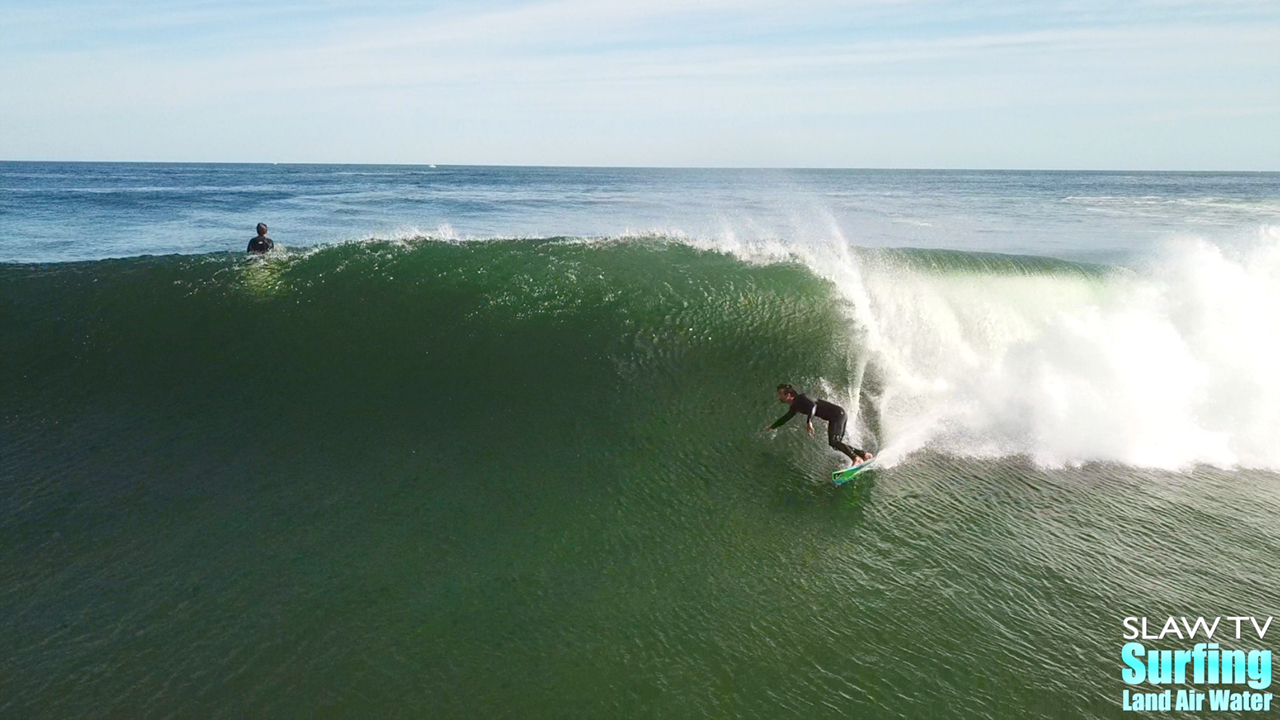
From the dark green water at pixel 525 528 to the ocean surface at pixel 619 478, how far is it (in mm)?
40

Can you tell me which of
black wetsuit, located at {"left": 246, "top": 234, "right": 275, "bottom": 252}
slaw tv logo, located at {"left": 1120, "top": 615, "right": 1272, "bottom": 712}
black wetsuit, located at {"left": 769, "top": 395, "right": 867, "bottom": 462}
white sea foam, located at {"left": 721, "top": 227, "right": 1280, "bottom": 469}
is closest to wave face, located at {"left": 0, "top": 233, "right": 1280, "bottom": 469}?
white sea foam, located at {"left": 721, "top": 227, "right": 1280, "bottom": 469}

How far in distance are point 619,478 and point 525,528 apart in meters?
1.46

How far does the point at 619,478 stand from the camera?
8266 mm

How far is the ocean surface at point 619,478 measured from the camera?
17.8 feet

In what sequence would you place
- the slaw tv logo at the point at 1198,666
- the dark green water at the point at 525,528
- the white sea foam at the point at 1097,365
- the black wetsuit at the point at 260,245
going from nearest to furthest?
the slaw tv logo at the point at 1198,666 < the dark green water at the point at 525,528 < the white sea foam at the point at 1097,365 < the black wetsuit at the point at 260,245

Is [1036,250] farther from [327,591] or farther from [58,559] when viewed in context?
[58,559]

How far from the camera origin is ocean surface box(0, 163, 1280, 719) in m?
5.43

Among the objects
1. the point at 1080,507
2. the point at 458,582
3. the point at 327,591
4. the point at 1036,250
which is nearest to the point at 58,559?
the point at 327,591

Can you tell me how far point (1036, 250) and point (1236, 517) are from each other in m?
19.4

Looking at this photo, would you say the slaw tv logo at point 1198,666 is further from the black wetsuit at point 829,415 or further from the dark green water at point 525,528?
the black wetsuit at point 829,415

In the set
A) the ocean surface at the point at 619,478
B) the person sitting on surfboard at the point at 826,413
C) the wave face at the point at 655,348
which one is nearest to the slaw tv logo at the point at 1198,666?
the ocean surface at the point at 619,478

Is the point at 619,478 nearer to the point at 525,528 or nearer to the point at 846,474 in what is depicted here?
the point at 525,528

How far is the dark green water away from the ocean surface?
0.04 meters

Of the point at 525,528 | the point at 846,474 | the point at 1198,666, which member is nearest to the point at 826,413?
the point at 846,474
